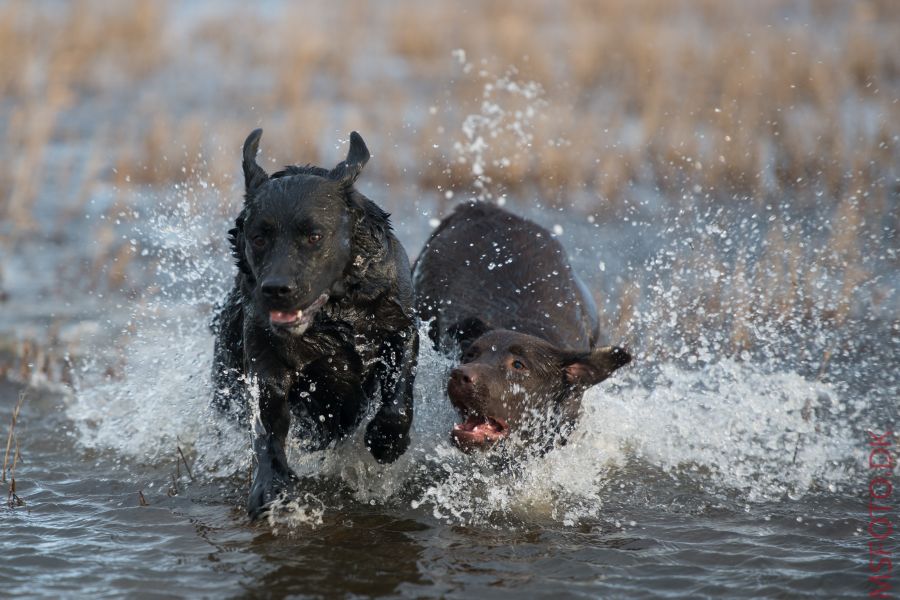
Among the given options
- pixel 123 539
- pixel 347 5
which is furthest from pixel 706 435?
pixel 347 5

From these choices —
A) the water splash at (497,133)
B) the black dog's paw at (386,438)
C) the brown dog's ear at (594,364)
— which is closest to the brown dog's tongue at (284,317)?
the black dog's paw at (386,438)

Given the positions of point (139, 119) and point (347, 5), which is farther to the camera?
point (347, 5)

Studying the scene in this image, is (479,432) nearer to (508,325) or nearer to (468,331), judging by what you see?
(468,331)

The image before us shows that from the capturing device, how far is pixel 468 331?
6309 mm

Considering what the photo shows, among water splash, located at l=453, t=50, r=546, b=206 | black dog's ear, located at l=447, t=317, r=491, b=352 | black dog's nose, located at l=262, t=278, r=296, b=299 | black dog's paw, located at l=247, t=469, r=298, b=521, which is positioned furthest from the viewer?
water splash, located at l=453, t=50, r=546, b=206

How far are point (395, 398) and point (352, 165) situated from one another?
111cm

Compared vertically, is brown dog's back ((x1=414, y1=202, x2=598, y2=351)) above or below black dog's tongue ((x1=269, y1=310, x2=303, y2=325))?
above

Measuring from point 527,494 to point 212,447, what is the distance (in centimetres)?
186

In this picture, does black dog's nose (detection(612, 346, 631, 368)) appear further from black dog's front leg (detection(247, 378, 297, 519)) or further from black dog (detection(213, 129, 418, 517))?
black dog's front leg (detection(247, 378, 297, 519))

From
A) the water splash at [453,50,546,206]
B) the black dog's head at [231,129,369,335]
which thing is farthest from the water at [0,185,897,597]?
the water splash at [453,50,546,206]

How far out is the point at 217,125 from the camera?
44.0ft

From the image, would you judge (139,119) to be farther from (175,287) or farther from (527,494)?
(527,494)

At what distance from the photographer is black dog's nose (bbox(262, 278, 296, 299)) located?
4.70 metres

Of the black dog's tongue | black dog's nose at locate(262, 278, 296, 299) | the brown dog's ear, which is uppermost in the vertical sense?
black dog's nose at locate(262, 278, 296, 299)
